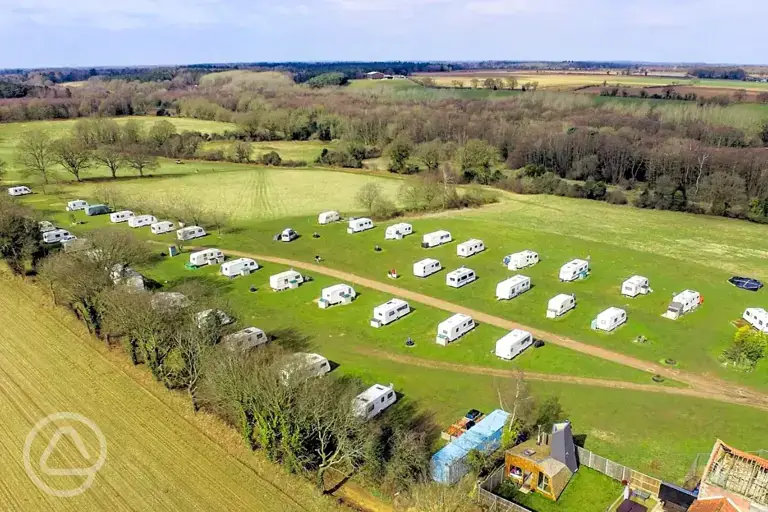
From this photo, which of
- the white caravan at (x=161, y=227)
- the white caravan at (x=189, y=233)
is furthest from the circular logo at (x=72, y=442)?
the white caravan at (x=161, y=227)

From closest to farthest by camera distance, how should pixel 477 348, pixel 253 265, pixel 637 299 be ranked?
1. pixel 477 348
2. pixel 637 299
3. pixel 253 265

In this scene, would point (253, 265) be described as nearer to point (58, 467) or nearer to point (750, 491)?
point (58, 467)

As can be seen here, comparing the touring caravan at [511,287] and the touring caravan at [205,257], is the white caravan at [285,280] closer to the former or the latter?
the touring caravan at [205,257]

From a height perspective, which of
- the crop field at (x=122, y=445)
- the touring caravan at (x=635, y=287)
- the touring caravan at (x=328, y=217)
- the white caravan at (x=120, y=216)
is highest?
the white caravan at (x=120, y=216)

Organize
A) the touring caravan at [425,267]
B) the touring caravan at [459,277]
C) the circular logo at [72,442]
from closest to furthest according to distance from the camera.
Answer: the circular logo at [72,442]
the touring caravan at [459,277]
the touring caravan at [425,267]

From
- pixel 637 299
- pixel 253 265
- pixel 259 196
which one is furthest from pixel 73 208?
pixel 637 299

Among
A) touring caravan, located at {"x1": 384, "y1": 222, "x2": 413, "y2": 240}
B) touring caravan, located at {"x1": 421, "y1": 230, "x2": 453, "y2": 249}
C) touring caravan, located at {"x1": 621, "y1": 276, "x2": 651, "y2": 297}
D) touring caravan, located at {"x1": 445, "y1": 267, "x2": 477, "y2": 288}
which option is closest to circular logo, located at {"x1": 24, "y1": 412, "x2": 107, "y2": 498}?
touring caravan, located at {"x1": 445, "y1": 267, "x2": 477, "y2": 288}

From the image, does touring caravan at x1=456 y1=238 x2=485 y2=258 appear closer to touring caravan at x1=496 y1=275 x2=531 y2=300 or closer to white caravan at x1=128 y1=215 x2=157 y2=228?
touring caravan at x1=496 y1=275 x2=531 y2=300
